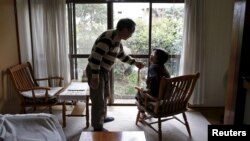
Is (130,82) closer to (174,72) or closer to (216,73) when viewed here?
(174,72)

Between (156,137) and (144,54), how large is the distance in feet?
4.59

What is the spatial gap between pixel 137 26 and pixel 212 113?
1.78m

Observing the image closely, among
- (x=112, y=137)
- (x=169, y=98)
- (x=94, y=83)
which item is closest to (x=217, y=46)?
(x=169, y=98)

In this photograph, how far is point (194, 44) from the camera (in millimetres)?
3580

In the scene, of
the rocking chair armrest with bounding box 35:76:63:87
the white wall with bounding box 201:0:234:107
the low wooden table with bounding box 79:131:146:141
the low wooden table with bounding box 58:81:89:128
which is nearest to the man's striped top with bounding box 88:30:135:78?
the low wooden table with bounding box 58:81:89:128

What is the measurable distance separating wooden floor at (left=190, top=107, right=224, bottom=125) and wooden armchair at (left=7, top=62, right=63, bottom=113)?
7.16 feet

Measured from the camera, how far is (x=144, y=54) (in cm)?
380

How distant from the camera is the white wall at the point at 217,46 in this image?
3598 millimetres

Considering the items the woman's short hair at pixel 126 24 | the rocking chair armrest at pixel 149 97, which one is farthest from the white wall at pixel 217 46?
the woman's short hair at pixel 126 24

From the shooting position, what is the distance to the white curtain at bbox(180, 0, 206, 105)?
3.49 meters

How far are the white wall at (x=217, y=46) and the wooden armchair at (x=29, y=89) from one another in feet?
7.62

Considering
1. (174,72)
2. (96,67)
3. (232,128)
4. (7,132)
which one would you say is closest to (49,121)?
(7,132)

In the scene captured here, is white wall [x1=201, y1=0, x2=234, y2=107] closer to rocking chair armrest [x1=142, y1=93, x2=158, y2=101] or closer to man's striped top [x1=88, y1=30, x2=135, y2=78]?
rocking chair armrest [x1=142, y1=93, x2=158, y2=101]

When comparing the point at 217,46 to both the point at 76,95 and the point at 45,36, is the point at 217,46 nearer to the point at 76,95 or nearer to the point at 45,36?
the point at 76,95
